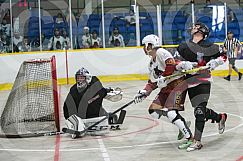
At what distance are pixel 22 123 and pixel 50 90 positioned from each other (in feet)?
2.11

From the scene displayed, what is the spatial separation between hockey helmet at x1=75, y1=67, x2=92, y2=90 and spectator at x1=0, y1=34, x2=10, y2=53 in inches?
342

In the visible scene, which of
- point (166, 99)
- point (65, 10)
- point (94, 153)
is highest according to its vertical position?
point (65, 10)

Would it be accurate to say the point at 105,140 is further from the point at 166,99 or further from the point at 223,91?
the point at 223,91

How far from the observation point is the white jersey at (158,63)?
6.52 m

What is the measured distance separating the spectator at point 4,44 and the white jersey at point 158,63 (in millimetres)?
9994

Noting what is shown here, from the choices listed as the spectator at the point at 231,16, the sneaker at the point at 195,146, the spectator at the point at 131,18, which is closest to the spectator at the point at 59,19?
the spectator at the point at 131,18

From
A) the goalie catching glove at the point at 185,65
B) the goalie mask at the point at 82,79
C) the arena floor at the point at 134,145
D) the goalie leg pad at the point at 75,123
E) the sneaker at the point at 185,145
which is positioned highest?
the goalie catching glove at the point at 185,65

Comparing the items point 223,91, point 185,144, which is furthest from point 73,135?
point 223,91

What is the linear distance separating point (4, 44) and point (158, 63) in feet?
33.9

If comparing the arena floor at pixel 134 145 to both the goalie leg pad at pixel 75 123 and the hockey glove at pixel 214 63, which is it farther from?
the hockey glove at pixel 214 63

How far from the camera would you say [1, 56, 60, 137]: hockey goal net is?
8.04m

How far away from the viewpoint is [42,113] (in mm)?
8477

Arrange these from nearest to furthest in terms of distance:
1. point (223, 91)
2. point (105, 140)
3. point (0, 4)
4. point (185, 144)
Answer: point (185, 144)
point (105, 140)
point (223, 91)
point (0, 4)

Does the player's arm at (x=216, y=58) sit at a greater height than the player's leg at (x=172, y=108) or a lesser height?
greater
